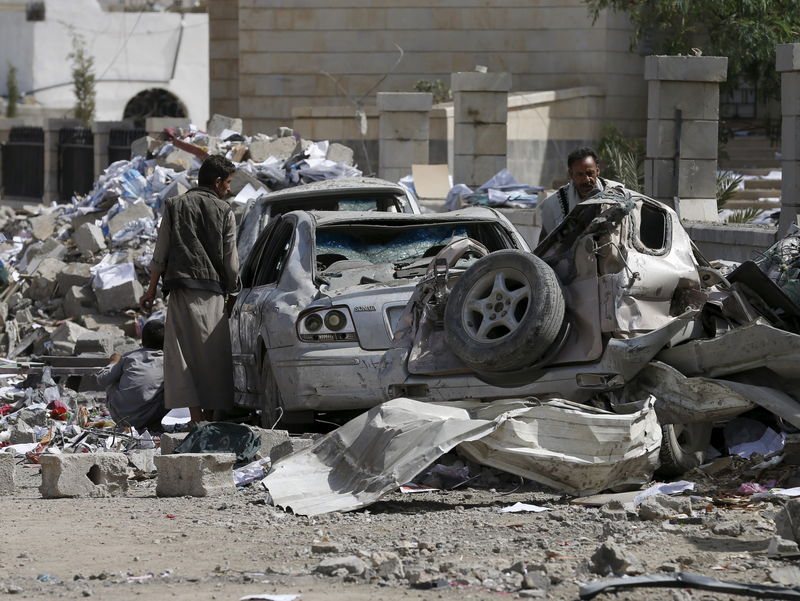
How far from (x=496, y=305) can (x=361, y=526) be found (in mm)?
1805

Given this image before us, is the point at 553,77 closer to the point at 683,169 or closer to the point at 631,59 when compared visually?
the point at 631,59

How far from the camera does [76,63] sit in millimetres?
60062

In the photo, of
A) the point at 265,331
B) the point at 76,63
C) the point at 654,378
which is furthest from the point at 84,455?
the point at 76,63

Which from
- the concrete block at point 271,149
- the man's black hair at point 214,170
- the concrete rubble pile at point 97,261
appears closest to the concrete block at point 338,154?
the concrete rubble pile at point 97,261

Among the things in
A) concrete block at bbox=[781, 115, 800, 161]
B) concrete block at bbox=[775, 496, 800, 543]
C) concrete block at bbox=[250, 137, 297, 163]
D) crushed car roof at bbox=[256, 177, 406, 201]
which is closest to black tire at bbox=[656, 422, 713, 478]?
concrete block at bbox=[775, 496, 800, 543]

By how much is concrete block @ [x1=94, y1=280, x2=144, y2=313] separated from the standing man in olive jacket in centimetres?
678

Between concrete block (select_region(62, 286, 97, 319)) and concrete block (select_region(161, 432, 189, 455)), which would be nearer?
concrete block (select_region(161, 432, 189, 455))

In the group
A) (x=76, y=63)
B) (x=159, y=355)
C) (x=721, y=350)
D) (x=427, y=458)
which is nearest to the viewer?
(x=427, y=458)

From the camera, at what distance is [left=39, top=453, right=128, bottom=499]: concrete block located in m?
8.05

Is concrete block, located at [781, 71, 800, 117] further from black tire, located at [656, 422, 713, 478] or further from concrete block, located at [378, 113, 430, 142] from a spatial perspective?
concrete block, located at [378, 113, 430, 142]

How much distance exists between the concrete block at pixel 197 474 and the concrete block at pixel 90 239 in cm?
1152

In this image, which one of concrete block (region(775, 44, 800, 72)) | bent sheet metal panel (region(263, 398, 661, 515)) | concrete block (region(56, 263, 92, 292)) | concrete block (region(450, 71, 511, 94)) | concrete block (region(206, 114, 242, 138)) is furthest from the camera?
concrete block (region(206, 114, 242, 138))

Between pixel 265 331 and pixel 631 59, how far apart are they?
2467 centimetres

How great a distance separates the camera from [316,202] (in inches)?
497
